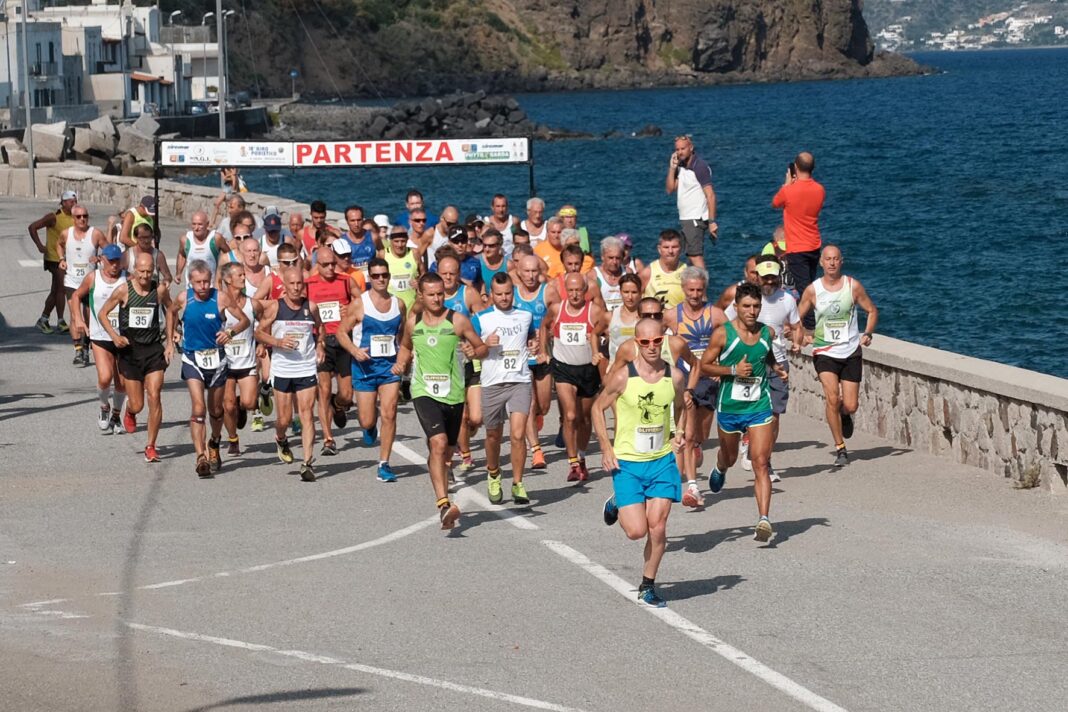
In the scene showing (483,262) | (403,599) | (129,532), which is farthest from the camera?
(483,262)

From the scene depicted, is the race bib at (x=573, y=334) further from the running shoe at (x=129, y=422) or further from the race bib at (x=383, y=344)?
the running shoe at (x=129, y=422)

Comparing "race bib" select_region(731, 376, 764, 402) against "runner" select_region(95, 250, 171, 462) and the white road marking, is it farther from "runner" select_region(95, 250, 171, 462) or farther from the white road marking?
"runner" select_region(95, 250, 171, 462)

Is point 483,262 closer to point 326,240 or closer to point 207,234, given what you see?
point 326,240

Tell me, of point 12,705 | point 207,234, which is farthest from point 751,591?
point 207,234

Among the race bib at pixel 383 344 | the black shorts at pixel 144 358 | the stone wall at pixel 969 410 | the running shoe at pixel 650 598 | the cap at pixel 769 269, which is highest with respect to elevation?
the cap at pixel 769 269

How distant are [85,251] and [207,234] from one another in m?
1.70

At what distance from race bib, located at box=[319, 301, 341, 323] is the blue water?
2023 centimetres

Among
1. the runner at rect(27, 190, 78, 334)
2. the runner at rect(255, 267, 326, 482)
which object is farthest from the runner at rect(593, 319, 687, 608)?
the runner at rect(27, 190, 78, 334)

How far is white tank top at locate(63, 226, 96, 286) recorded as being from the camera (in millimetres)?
19312

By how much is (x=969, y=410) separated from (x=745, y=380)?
9.38 feet

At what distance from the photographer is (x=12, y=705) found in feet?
26.7

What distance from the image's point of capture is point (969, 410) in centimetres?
1398

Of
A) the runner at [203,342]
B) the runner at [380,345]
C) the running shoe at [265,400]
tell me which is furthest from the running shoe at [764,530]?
the running shoe at [265,400]

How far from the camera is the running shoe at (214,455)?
47.0 feet
